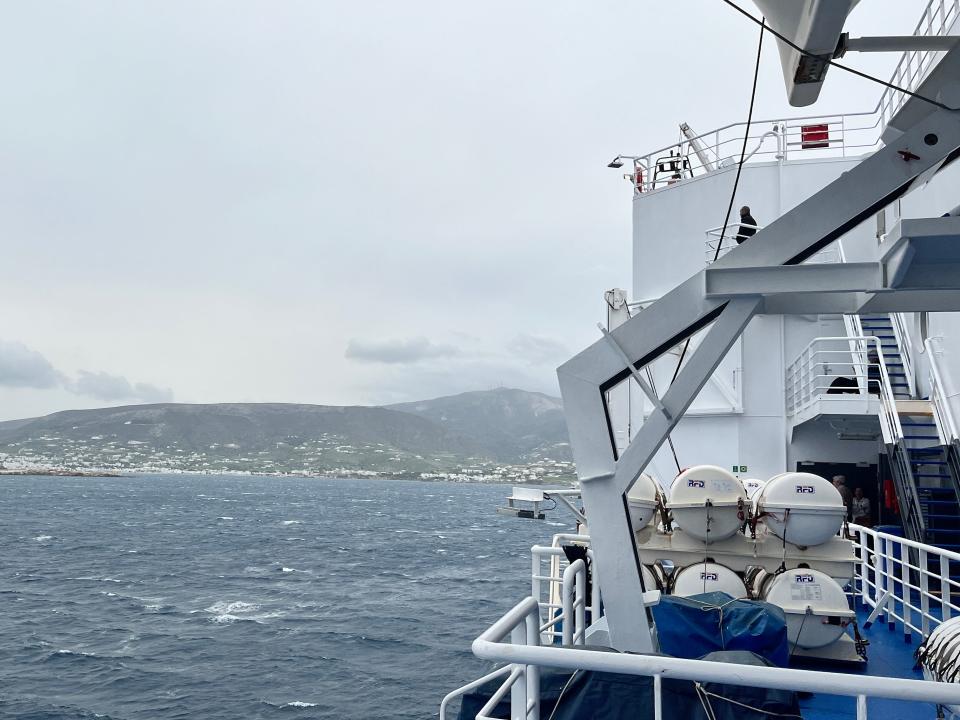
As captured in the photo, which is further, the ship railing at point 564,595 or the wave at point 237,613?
the wave at point 237,613

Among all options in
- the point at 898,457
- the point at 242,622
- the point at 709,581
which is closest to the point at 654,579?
the point at 709,581

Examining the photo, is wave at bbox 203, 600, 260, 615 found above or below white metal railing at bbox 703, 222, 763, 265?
below

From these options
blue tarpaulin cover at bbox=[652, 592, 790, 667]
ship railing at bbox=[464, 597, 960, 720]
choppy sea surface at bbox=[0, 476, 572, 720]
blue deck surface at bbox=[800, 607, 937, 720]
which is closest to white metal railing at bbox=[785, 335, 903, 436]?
blue deck surface at bbox=[800, 607, 937, 720]

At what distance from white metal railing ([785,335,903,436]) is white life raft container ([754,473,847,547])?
15.2 ft

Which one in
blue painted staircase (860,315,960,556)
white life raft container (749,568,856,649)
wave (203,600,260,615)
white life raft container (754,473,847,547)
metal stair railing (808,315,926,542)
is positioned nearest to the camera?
white life raft container (749,568,856,649)

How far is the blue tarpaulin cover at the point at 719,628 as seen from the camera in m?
6.41

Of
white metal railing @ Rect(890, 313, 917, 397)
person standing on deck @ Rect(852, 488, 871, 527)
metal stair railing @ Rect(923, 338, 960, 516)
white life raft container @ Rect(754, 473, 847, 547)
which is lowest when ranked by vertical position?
person standing on deck @ Rect(852, 488, 871, 527)

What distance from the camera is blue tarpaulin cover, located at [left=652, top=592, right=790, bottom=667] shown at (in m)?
6.41

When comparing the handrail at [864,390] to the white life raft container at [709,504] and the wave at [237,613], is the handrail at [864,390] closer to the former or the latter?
the white life raft container at [709,504]

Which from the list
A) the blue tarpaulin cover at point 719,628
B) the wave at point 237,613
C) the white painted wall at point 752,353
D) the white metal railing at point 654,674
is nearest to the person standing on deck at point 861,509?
the white painted wall at point 752,353

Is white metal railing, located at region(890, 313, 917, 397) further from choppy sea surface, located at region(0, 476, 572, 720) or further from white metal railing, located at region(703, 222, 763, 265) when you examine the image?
choppy sea surface, located at region(0, 476, 572, 720)

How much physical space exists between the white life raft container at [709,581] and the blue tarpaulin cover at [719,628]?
5.38ft

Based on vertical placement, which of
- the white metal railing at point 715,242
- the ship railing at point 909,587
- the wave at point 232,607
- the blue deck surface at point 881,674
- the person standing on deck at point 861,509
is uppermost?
the white metal railing at point 715,242

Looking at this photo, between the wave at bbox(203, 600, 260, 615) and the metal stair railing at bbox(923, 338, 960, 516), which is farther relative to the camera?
the wave at bbox(203, 600, 260, 615)
